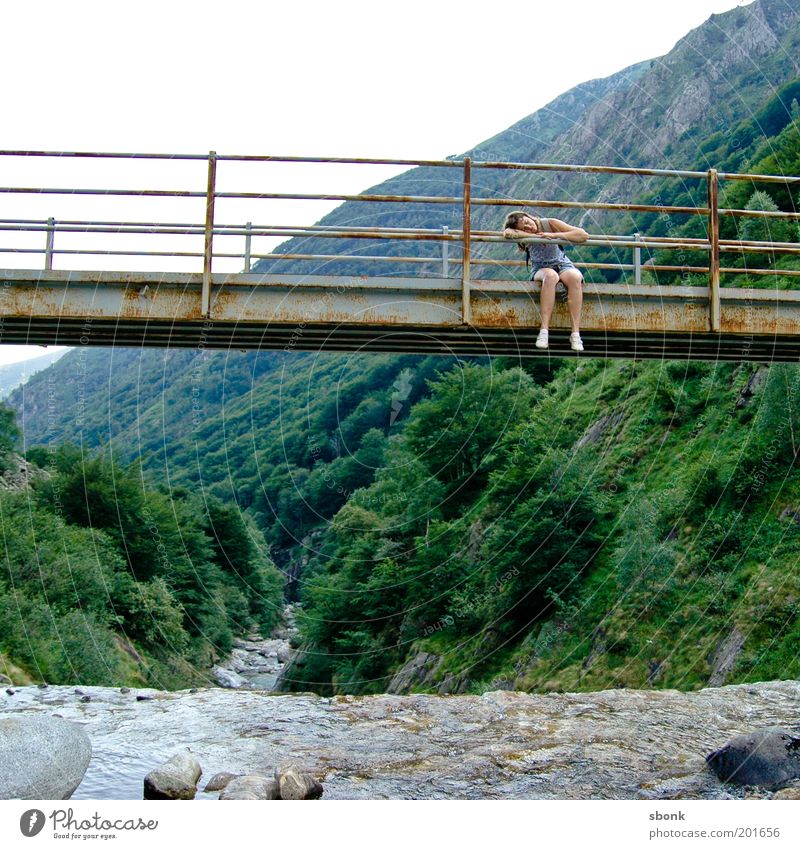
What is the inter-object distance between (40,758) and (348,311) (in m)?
6.89

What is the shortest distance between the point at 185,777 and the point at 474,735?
4.90 m

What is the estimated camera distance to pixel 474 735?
1551 centimetres

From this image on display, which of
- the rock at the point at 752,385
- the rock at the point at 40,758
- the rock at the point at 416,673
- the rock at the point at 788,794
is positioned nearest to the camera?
the rock at the point at 788,794

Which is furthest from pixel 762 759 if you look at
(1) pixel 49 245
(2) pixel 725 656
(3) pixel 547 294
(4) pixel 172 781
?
(1) pixel 49 245

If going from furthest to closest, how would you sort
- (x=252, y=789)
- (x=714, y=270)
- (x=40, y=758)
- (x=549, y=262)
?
(x=714, y=270)
(x=549, y=262)
(x=40, y=758)
(x=252, y=789)

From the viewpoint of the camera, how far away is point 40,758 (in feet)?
40.2

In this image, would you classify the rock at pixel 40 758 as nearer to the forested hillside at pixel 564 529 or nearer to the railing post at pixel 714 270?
the forested hillside at pixel 564 529

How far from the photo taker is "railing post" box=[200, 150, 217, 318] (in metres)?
12.6

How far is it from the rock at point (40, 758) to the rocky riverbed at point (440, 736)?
0.40 meters

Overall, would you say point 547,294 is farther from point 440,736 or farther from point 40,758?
point 40,758

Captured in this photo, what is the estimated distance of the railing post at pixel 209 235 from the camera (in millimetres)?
12586

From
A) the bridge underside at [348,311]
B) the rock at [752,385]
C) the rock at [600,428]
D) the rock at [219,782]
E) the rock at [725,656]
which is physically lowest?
the rock at [725,656]

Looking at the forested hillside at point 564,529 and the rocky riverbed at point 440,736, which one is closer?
the rocky riverbed at point 440,736

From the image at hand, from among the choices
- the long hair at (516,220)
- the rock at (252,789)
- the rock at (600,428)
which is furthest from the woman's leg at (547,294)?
the rock at (600,428)
